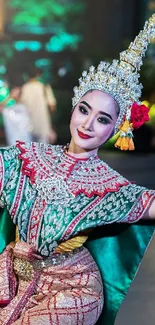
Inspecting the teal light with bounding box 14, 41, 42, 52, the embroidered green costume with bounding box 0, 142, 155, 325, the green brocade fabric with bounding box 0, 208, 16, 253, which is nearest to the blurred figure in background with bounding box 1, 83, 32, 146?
the green brocade fabric with bounding box 0, 208, 16, 253

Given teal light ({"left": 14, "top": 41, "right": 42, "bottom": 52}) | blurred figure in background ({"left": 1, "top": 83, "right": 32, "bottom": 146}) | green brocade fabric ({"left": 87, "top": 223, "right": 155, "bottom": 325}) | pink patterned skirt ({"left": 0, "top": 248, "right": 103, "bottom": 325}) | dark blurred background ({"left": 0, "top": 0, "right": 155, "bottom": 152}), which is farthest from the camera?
teal light ({"left": 14, "top": 41, "right": 42, "bottom": 52})

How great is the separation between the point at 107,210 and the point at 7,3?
7.02 meters

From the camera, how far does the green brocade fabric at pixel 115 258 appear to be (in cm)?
160

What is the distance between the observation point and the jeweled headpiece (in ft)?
4.85

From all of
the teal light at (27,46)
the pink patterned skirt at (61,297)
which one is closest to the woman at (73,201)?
the pink patterned skirt at (61,297)

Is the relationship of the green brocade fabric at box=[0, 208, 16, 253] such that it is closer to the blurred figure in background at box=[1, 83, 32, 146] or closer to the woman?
the woman

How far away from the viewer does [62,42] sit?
808 centimetres

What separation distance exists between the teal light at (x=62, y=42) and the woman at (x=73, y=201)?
21.8ft

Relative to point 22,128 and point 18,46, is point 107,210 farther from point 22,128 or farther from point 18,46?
point 18,46

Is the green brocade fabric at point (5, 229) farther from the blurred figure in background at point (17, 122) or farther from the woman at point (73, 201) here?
the blurred figure in background at point (17, 122)

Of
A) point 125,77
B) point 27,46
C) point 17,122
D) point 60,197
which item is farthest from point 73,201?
point 27,46

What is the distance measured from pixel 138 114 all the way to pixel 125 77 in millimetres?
103

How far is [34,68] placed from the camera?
26.6ft

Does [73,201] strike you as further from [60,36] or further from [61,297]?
[60,36]
